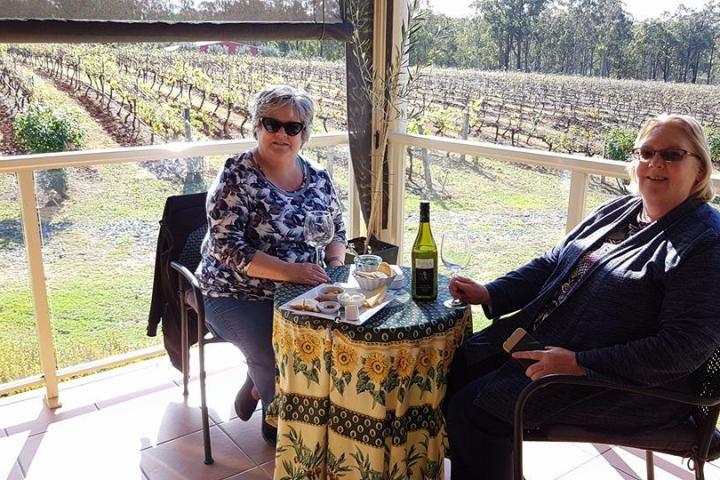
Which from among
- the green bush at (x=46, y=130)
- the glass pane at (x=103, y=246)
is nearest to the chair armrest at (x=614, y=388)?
the glass pane at (x=103, y=246)

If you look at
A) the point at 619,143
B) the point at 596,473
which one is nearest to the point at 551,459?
the point at 596,473

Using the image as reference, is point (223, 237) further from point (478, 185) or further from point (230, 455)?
point (478, 185)

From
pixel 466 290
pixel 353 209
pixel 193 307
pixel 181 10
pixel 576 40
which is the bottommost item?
pixel 193 307

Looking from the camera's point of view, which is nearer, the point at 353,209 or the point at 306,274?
the point at 306,274

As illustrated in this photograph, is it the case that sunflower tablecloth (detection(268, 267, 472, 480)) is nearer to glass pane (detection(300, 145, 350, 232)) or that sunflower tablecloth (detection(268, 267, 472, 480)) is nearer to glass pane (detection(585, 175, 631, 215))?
glass pane (detection(585, 175, 631, 215))

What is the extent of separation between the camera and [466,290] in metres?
2.05

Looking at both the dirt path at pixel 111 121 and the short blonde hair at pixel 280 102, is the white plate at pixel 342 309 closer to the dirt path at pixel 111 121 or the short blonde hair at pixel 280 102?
the short blonde hair at pixel 280 102

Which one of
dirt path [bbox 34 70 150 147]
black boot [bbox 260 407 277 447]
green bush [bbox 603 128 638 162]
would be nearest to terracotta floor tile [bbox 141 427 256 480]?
black boot [bbox 260 407 277 447]

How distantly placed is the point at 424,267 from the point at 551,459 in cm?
A: 101

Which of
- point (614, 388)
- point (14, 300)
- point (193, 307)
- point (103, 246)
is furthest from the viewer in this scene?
point (103, 246)

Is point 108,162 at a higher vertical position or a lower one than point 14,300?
higher

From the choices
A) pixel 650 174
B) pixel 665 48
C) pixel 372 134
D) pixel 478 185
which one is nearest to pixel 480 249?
pixel 478 185

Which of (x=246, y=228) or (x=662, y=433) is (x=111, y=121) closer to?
(x=246, y=228)

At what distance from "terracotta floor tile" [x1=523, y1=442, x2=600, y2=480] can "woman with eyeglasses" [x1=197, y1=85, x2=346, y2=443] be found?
985 millimetres
